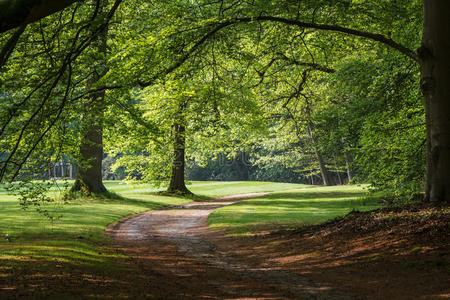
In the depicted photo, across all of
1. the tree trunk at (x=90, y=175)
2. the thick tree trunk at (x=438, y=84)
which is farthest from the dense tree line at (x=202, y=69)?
the tree trunk at (x=90, y=175)

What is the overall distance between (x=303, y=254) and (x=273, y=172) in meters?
53.3

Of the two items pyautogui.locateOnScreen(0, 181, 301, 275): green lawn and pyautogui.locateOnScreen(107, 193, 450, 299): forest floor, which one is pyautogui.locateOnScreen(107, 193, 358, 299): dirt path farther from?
pyautogui.locateOnScreen(0, 181, 301, 275): green lawn

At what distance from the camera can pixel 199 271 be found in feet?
26.5

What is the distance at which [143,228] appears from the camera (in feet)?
49.2

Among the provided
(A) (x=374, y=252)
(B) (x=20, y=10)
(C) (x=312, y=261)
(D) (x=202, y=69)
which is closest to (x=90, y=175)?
(D) (x=202, y=69)

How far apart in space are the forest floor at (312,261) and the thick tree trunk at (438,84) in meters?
0.85

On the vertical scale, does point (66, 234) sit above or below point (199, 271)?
above

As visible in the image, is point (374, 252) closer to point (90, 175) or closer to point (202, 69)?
point (202, 69)

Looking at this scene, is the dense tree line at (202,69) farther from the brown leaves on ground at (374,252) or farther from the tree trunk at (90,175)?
the tree trunk at (90,175)

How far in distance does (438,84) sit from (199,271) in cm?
688

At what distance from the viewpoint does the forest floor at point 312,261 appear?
6.14m

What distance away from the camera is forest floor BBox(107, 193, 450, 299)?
614 cm

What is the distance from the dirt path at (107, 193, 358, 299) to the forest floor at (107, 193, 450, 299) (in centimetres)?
2

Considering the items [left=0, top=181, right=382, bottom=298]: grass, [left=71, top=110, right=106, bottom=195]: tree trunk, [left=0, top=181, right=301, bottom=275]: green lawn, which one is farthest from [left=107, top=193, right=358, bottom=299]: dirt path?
[left=71, top=110, right=106, bottom=195]: tree trunk
